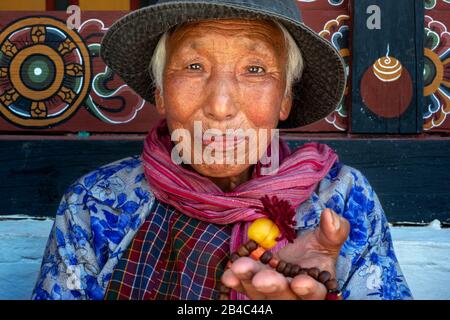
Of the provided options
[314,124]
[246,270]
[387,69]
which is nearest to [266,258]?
[246,270]

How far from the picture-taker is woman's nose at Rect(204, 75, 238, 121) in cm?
185

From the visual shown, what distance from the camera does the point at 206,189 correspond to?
2.00 meters

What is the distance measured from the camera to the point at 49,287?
1.92 meters

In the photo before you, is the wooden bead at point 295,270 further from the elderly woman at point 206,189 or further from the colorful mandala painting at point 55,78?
the colorful mandala painting at point 55,78

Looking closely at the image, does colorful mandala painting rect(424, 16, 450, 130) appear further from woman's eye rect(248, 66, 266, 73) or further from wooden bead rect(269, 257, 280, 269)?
wooden bead rect(269, 257, 280, 269)

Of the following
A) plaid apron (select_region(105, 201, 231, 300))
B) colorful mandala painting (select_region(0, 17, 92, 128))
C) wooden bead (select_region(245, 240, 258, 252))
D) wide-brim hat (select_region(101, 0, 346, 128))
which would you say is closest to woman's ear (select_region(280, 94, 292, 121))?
wide-brim hat (select_region(101, 0, 346, 128))

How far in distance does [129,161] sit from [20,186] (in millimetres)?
973

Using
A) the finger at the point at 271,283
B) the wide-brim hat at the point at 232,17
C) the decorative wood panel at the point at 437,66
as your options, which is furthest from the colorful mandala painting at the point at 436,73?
the finger at the point at 271,283

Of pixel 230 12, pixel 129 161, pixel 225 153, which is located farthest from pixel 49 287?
pixel 230 12

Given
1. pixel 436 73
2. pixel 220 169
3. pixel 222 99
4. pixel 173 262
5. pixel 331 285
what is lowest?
pixel 173 262

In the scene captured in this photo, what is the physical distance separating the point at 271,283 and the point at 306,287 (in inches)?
3.1

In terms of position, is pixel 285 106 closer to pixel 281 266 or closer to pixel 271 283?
pixel 281 266

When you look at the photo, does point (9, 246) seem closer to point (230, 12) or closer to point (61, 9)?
point (61, 9)

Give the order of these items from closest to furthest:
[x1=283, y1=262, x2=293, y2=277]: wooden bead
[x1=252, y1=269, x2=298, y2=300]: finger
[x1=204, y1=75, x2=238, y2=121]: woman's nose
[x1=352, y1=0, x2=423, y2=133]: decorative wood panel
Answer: [x1=252, y1=269, x2=298, y2=300]: finger
[x1=283, y1=262, x2=293, y2=277]: wooden bead
[x1=204, y1=75, x2=238, y2=121]: woman's nose
[x1=352, y1=0, x2=423, y2=133]: decorative wood panel
